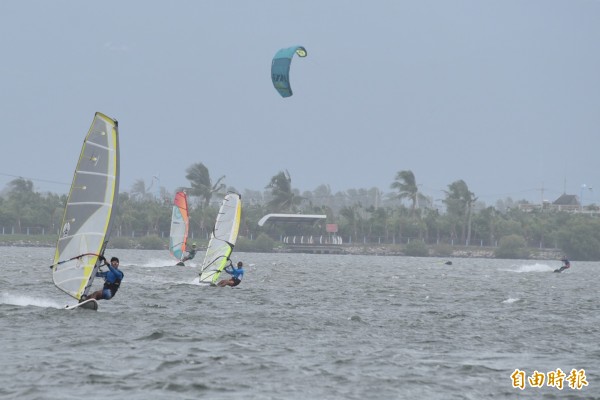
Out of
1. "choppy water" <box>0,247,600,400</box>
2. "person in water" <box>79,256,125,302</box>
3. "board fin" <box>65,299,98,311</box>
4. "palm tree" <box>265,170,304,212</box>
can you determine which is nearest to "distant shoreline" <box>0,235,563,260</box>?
"palm tree" <box>265,170,304,212</box>

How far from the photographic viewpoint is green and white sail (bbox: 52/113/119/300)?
102 feet

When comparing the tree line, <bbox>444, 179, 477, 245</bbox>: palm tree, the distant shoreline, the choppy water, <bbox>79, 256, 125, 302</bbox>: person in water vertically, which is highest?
<bbox>444, 179, 477, 245</bbox>: palm tree

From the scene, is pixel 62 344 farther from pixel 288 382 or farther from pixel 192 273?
pixel 192 273

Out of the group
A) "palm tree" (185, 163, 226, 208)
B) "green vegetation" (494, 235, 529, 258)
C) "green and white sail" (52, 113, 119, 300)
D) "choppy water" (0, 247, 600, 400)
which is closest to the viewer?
"choppy water" (0, 247, 600, 400)

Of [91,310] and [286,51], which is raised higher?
[286,51]

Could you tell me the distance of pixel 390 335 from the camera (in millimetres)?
30453

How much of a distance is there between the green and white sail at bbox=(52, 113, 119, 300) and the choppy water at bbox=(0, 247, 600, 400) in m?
1.38

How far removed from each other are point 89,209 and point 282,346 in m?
7.62

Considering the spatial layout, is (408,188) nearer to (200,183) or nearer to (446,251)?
(446,251)

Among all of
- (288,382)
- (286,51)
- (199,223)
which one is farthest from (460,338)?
(199,223)

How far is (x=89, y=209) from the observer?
1237 inches

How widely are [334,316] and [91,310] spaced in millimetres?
7647

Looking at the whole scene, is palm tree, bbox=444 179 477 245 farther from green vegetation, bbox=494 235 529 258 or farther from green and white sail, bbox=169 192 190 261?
green and white sail, bbox=169 192 190 261

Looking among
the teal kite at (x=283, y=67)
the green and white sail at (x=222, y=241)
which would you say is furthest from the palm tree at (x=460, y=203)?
the green and white sail at (x=222, y=241)
